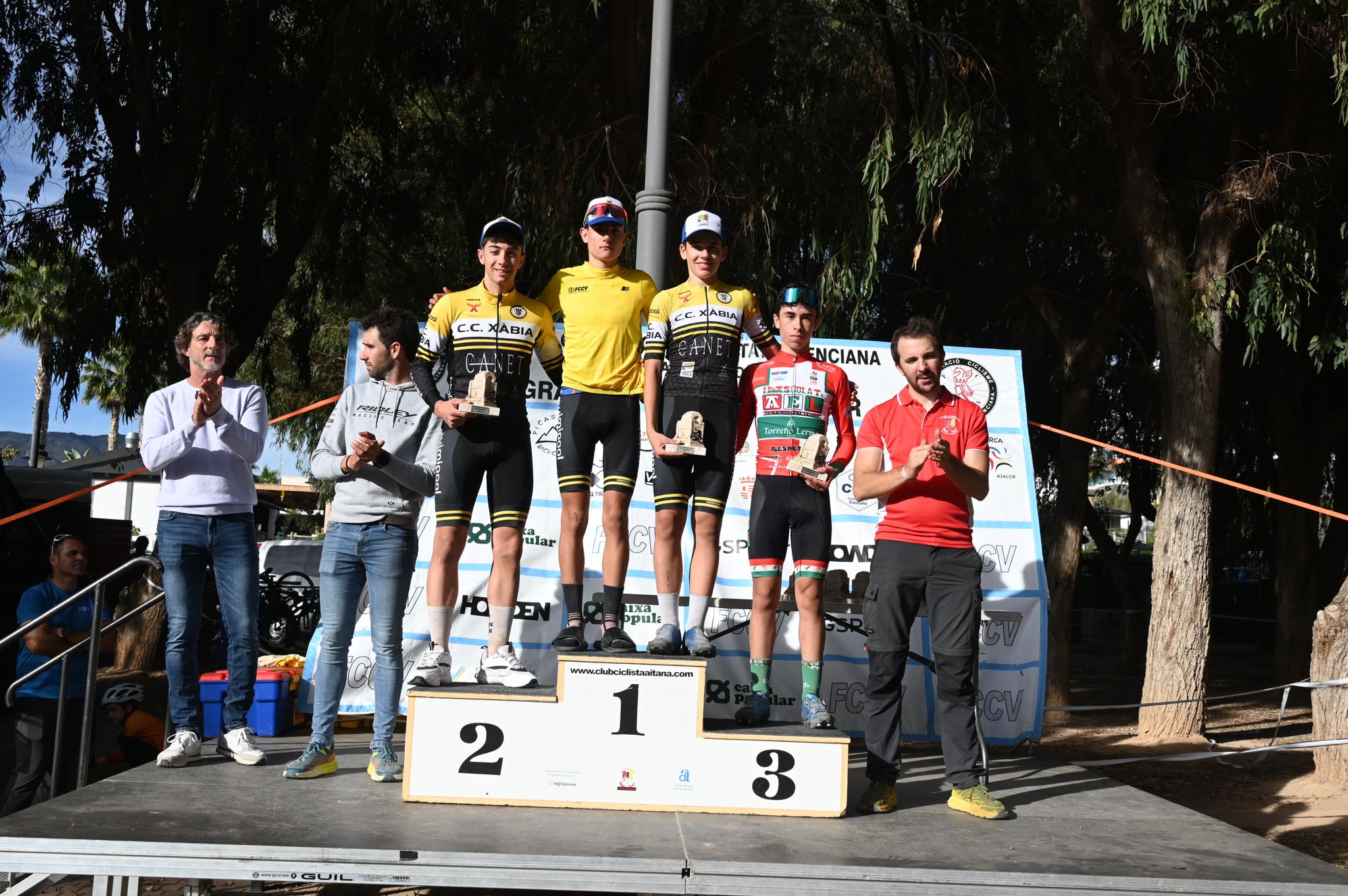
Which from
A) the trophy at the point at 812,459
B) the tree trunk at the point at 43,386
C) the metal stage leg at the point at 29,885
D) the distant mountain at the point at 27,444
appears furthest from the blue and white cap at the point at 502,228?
the distant mountain at the point at 27,444

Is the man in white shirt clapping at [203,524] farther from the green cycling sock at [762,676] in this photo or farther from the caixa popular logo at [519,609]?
the green cycling sock at [762,676]

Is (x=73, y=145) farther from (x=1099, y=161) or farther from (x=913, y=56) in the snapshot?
(x=1099, y=161)

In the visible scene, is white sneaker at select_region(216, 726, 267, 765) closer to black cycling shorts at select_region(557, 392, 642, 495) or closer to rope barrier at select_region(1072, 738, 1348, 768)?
black cycling shorts at select_region(557, 392, 642, 495)

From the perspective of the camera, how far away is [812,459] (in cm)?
491

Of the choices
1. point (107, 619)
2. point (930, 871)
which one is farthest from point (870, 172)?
point (107, 619)

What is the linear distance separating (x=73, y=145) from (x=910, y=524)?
966 centimetres

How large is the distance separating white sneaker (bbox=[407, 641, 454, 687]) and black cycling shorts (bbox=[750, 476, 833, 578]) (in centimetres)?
143

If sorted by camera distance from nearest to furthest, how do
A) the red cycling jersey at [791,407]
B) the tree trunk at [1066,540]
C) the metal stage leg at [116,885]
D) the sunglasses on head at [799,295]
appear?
the metal stage leg at [116,885] < the red cycling jersey at [791,407] < the sunglasses on head at [799,295] < the tree trunk at [1066,540]

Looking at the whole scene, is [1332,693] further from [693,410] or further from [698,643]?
[693,410]

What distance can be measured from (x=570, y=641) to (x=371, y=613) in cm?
85

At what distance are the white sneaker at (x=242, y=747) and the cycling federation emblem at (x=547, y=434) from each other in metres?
2.67

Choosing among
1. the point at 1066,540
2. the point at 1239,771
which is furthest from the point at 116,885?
the point at 1066,540

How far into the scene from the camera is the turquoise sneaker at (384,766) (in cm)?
474

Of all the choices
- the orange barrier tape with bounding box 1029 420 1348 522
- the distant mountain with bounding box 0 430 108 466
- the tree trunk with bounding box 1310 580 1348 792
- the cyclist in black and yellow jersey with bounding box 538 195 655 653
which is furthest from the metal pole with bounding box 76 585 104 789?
the distant mountain with bounding box 0 430 108 466
